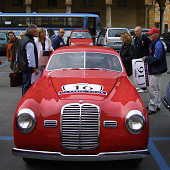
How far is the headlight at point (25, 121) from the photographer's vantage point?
3.86 metres

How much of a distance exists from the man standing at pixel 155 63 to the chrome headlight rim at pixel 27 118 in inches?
138

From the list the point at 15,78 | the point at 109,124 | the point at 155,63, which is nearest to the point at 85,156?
the point at 109,124

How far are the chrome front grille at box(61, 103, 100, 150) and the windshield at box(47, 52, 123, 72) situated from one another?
1.73 metres

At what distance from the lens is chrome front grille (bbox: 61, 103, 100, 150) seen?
3783 millimetres

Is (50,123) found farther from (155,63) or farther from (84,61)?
(155,63)

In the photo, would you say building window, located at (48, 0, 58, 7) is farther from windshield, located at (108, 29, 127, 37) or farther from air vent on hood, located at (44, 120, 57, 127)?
air vent on hood, located at (44, 120, 57, 127)

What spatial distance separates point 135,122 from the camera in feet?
12.7

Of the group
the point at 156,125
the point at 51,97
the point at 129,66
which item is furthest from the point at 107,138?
the point at 129,66

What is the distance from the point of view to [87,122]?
3787 mm

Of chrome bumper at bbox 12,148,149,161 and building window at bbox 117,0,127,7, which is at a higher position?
building window at bbox 117,0,127,7

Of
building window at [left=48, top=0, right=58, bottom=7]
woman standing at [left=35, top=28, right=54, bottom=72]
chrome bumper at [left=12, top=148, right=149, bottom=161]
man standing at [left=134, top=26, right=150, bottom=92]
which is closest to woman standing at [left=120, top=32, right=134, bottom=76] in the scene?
man standing at [left=134, top=26, right=150, bottom=92]

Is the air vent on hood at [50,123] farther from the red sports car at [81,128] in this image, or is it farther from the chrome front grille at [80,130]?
the chrome front grille at [80,130]

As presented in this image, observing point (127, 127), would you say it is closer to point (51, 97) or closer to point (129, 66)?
point (51, 97)

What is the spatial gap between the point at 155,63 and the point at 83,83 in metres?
2.53
